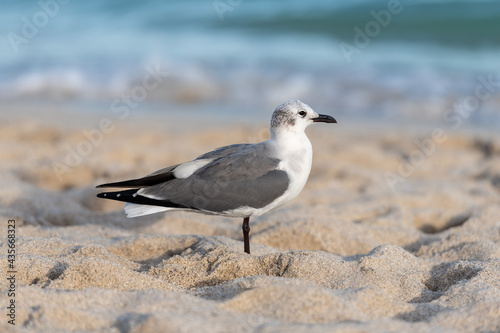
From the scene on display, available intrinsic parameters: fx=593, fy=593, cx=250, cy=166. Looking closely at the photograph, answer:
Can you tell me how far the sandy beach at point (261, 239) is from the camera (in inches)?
78.0

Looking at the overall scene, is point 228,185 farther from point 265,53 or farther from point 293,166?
point 265,53

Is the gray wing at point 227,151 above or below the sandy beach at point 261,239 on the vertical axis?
above

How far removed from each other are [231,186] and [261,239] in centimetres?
76

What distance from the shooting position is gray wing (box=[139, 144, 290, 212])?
270 cm

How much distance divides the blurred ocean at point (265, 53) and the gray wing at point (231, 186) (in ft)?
16.1

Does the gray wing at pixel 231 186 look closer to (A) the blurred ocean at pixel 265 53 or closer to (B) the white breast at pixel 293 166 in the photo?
(B) the white breast at pixel 293 166

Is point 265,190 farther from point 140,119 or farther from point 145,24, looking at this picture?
point 145,24

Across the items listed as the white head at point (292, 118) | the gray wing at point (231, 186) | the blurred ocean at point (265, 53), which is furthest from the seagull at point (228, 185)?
the blurred ocean at point (265, 53)

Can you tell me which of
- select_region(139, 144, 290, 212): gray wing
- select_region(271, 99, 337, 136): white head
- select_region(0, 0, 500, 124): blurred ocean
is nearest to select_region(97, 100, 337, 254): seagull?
select_region(139, 144, 290, 212): gray wing

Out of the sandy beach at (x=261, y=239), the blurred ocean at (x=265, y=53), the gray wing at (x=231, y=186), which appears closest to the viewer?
the sandy beach at (x=261, y=239)

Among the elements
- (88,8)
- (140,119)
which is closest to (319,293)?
(140,119)

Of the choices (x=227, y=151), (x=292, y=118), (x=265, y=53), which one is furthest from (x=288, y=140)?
(x=265, y=53)

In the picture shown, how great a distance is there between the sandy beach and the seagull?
228 millimetres

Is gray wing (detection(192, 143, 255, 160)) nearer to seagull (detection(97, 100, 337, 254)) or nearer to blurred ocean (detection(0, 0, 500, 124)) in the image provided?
seagull (detection(97, 100, 337, 254))
